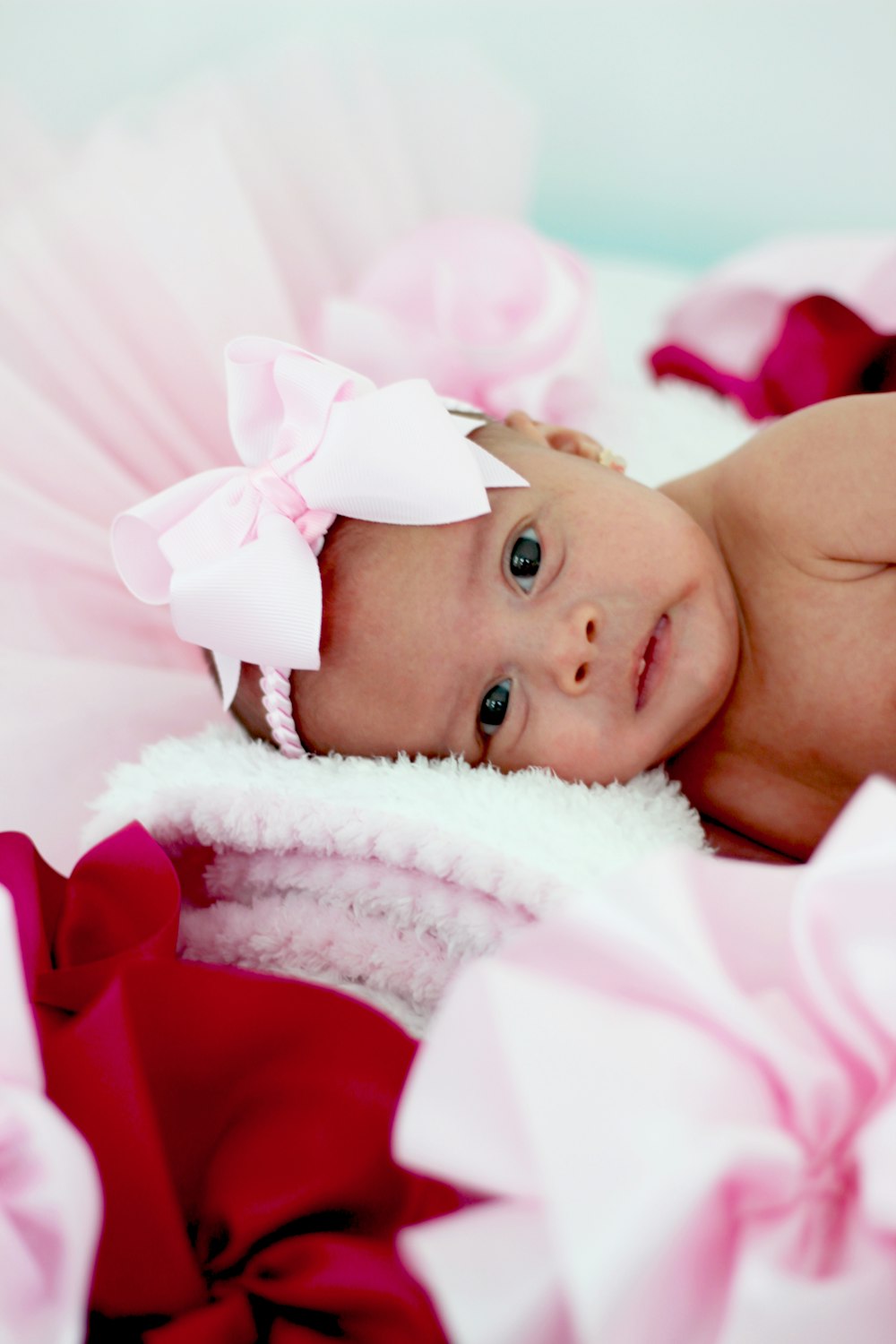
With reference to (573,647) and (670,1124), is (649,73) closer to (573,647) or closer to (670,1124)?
(573,647)

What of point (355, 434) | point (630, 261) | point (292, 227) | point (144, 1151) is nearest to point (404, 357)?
point (292, 227)

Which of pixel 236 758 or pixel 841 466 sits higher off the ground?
pixel 841 466

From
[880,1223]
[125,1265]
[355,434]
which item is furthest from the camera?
[355,434]

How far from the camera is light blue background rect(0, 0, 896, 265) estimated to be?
1940 millimetres

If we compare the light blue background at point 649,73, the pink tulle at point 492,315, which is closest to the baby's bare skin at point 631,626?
the pink tulle at point 492,315

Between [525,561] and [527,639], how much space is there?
0.07 metres

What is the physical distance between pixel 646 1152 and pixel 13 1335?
0.32 meters

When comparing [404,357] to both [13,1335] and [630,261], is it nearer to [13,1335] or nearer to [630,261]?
[630,261]

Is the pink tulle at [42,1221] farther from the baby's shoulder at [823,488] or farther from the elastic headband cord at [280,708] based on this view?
the baby's shoulder at [823,488]

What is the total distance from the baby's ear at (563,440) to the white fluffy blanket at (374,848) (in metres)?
0.37

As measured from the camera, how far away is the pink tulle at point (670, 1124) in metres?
0.49

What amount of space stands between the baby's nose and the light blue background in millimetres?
1248

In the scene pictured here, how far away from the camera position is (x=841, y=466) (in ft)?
3.43

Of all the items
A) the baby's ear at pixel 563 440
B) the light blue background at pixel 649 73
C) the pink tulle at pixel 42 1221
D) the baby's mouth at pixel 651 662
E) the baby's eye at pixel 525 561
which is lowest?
the pink tulle at pixel 42 1221
